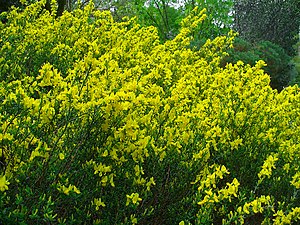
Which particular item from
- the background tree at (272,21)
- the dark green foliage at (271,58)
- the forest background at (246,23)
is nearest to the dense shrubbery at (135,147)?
the forest background at (246,23)

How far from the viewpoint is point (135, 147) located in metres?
2.17

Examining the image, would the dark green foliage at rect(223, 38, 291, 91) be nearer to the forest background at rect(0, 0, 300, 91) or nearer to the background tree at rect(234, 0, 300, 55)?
the forest background at rect(0, 0, 300, 91)

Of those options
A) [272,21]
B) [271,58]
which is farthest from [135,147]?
[272,21]

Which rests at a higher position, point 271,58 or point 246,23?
point 246,23

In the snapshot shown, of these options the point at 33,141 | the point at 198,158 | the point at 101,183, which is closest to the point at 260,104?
the point at 198,158

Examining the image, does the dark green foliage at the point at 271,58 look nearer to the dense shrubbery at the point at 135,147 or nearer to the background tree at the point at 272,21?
the background tree at the point at 272,21

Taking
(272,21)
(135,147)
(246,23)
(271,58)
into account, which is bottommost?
(135,147)

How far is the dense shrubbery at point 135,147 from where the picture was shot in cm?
200

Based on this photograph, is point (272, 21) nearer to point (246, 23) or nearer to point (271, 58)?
point (246, 23)

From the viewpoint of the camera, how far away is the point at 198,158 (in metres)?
2.51

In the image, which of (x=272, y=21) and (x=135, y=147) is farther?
(x=272, y=21)

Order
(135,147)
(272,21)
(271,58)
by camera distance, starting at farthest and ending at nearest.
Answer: (272,21) < (271,58) < (135,147)

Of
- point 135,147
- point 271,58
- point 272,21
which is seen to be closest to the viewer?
point 135,147

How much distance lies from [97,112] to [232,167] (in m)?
1.24
